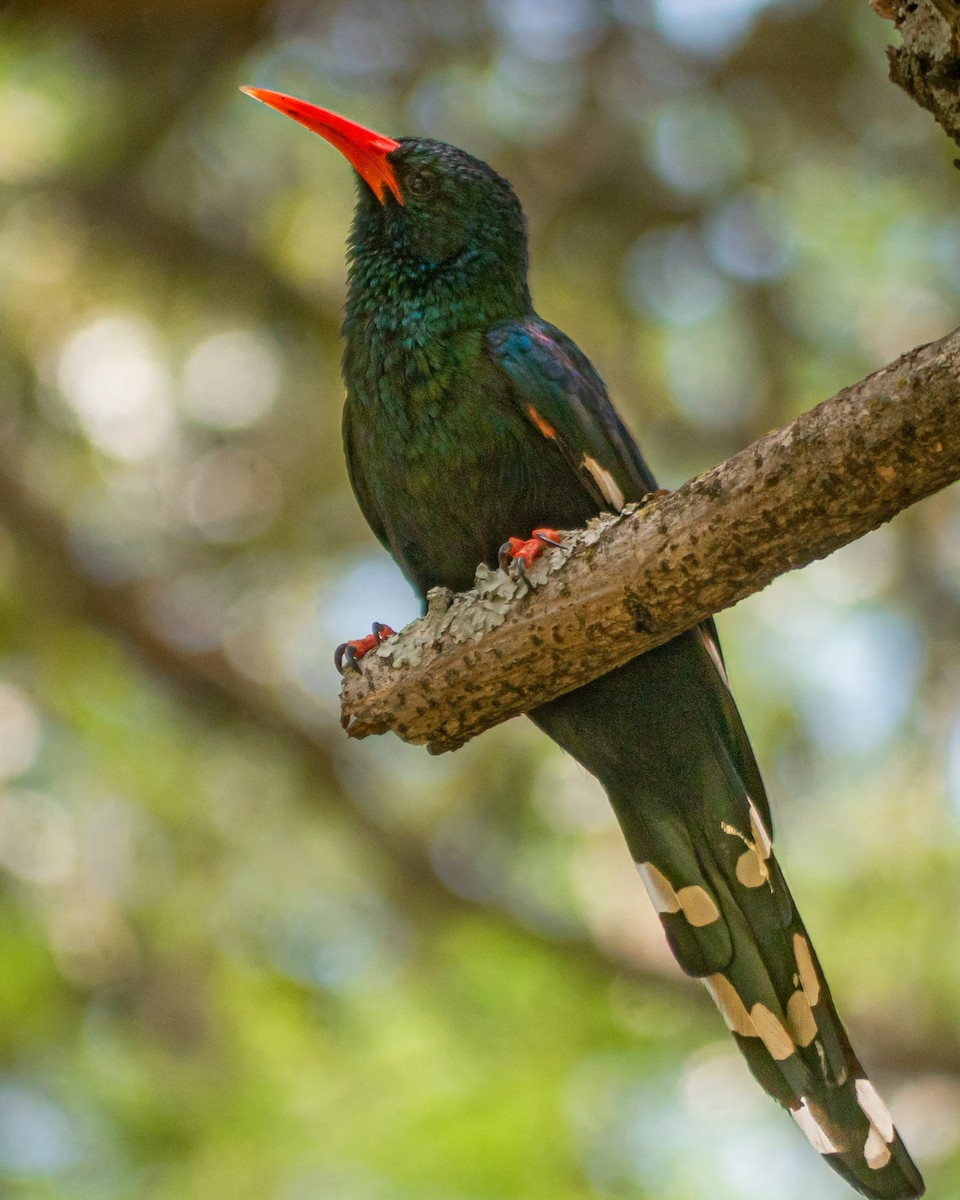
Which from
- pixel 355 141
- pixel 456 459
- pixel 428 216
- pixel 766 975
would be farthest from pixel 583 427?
pixel 766 975

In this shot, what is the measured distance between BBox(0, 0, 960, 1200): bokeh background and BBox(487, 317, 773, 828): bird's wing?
10.6ft

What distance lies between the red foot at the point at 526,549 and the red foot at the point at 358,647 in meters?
0.49

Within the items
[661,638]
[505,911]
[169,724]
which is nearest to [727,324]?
[505,911]

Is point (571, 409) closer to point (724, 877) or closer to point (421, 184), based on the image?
point (421, 184)

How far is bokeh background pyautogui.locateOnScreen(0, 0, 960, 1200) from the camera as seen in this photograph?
7.66 m

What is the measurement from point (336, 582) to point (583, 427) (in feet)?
13.7

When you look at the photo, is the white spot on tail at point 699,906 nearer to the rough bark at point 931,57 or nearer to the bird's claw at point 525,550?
the bird's claw at point 525,550

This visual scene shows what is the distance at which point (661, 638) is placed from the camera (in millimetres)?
3752

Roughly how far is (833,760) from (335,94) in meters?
4.97

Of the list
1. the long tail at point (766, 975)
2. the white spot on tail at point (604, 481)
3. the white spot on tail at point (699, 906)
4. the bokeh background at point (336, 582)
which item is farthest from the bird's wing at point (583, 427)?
the bokeh background at point (336, 582)

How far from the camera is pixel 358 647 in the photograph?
4.40 metres

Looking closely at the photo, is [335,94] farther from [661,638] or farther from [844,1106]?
[844,1106]

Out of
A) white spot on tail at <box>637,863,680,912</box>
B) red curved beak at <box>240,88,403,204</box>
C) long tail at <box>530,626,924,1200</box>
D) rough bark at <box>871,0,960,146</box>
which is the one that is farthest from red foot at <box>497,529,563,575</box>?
red curved beak at <box>240,88,403,204</box>

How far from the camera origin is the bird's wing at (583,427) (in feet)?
14.8
